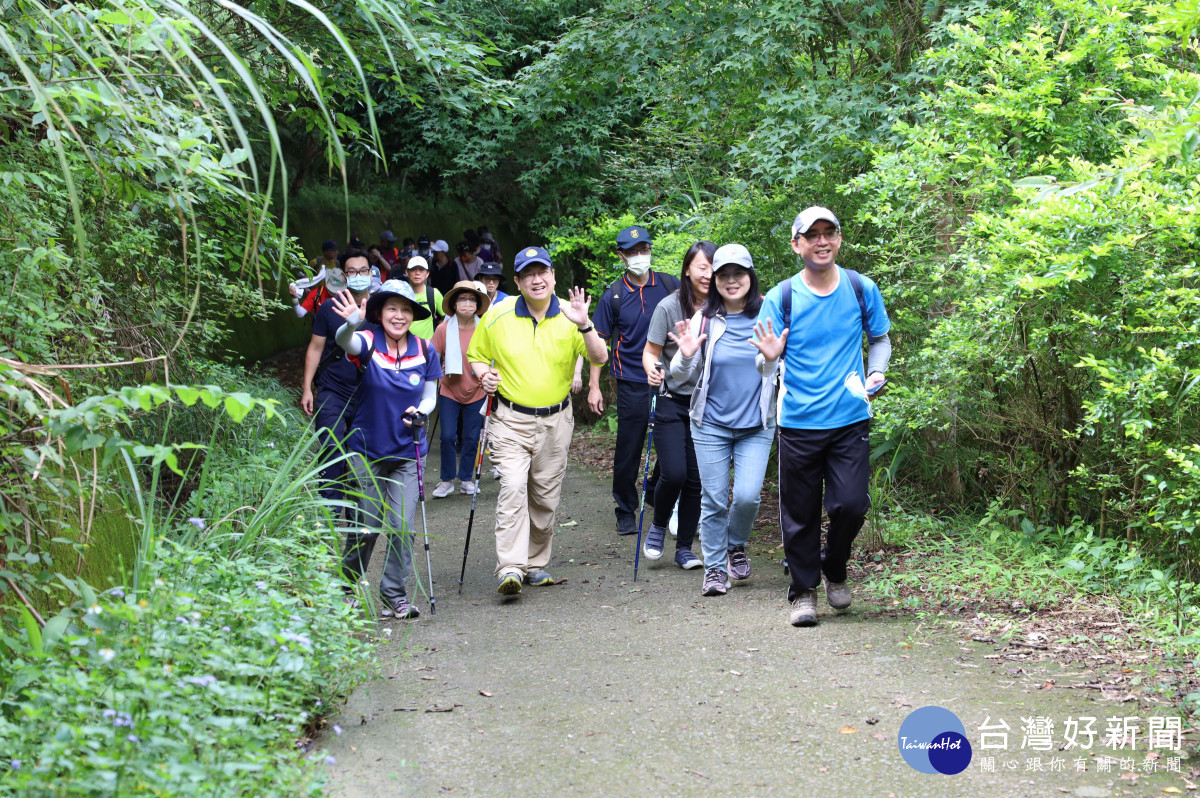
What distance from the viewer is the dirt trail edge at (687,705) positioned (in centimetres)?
364

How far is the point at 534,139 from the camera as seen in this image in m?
18.7

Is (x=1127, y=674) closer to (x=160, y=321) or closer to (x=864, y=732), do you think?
(x=864, y=732)

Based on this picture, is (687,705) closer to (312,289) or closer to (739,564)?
(739,564)

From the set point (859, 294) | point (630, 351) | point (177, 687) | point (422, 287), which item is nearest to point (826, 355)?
point (859, 294)

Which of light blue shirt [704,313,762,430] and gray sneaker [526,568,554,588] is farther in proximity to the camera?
gray sneaker [526,568,554,588]

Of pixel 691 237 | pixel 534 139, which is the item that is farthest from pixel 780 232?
pixel 534 139

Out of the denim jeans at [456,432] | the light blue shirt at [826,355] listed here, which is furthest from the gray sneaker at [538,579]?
the denim jeans at [456,432]

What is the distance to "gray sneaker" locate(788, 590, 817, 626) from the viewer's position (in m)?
5.32

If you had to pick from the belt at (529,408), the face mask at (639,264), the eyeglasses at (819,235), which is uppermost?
the eyeglasses at (819,235)

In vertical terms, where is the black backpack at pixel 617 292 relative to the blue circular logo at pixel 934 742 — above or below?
above

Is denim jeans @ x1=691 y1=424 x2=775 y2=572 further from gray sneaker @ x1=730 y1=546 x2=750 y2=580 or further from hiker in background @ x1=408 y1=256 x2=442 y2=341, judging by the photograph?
hiker in background @ x1=408 y1=256 x2=442 y2=341

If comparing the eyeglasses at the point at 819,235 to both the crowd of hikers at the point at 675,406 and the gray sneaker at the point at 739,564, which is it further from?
the gray sneaker at the point at 739,564

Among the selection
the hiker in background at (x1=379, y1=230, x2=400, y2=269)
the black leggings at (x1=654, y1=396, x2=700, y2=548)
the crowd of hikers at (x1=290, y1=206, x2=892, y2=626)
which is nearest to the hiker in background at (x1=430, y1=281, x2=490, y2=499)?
the crowd of hikers at (x1=290, y1=206, x2=892, y2=626)

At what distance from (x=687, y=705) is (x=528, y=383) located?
2.52 m
